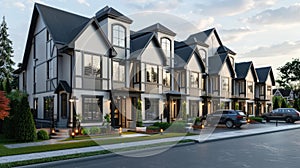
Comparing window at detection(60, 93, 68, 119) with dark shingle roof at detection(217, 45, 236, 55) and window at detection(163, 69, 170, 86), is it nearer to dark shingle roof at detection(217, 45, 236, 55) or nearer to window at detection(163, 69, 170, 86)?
window at detection(163, 69, 170, 86)

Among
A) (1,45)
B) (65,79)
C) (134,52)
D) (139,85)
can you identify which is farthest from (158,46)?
(1,45)

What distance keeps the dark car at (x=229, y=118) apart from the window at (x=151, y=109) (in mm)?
4539

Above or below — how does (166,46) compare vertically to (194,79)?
above

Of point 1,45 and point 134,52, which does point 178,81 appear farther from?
point 1,45

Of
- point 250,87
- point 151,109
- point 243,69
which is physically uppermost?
point 243,69

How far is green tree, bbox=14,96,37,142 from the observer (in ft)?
41.8

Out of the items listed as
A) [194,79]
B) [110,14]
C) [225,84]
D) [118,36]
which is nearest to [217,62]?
[225,84]

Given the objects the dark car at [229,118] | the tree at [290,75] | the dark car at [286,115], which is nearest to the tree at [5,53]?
the dark car at [229,118]

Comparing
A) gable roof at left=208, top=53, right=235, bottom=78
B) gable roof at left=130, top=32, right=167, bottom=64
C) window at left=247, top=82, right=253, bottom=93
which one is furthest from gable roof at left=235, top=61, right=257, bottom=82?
gable roof at left=130, top=32, right=167, bottom=64

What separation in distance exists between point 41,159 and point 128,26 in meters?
14.5

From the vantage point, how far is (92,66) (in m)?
17.7

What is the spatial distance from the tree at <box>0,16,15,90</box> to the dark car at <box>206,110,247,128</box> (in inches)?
1295

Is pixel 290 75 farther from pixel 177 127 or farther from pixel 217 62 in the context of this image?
pixel 177 127

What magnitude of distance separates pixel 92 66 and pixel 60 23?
4.53m
